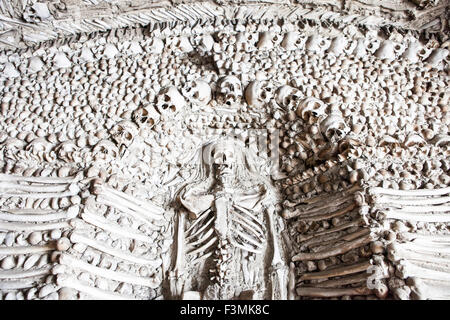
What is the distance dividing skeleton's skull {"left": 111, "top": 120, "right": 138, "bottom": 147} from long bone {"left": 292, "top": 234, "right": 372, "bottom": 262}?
1073mm

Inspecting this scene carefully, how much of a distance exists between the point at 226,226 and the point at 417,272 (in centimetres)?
84

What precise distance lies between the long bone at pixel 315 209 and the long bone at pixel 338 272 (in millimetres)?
298

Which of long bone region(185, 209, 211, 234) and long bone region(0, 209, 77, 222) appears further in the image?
long bone region(185, 209, 211, 234)

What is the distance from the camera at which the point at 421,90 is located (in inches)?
71.3

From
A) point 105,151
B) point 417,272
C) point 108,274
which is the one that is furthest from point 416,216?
point 105,151

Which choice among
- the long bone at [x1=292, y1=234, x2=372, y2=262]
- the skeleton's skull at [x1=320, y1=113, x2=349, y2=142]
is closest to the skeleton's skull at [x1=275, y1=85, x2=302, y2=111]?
the skeleton's skull at [x1=320, y1=113, x2=349, y2=142]

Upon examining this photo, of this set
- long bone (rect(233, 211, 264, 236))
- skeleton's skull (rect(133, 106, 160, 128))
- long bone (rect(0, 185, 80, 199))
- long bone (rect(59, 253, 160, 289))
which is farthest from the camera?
skeleton's skull (rect(133, 106, 160, 128))

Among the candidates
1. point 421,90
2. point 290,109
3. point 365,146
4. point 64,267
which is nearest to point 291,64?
point 290,109

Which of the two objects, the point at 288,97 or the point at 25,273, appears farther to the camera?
the point at 288,97

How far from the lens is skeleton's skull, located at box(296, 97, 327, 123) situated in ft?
5.45

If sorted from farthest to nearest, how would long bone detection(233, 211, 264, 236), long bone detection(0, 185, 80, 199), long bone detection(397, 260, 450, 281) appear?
long bone detection(233, 211, 264, 236), long bone detection(0, 185, 80, 199), long bone detection(397, 260, 450, 281)

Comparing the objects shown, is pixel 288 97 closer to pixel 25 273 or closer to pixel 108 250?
pixel 108 250

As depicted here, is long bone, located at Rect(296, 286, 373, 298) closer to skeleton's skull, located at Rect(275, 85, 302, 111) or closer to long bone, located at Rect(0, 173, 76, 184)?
skeleton's skull, located at Rect(275, 85, 302, 111)

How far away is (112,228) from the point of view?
4.79ft
